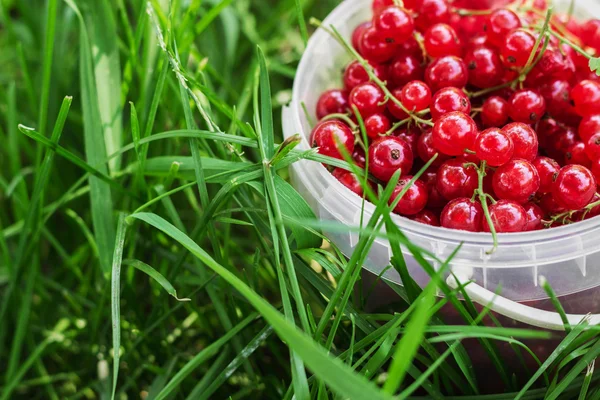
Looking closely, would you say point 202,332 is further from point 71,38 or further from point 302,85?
point 71,38

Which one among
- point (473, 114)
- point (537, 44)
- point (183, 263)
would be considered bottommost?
point (183, 263)

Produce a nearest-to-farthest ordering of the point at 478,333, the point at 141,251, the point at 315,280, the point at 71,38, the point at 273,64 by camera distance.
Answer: the point at 478,333
the point at 315,280
the point at 141,251
the point at 273,64
the point at 71,38

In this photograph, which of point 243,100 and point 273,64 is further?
point 273,64

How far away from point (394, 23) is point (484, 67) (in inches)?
5.2

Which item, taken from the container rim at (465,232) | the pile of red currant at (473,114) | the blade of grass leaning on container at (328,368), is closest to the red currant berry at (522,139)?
the pile of red currant at (473,114)

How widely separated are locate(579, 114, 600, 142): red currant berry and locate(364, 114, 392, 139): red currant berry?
24 cm

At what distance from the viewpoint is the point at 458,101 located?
2.66 ft

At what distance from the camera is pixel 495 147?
0.74m

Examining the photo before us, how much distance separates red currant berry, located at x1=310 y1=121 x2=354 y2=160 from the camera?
82cm

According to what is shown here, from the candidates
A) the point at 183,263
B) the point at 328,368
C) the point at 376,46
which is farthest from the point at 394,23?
the point at 328,368

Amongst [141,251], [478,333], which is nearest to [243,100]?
[141,251]

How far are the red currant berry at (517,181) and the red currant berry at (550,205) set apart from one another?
5cm

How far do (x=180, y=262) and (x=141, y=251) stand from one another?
0.14 metres

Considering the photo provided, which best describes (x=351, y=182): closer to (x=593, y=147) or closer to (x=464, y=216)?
(x=464, y=216)
